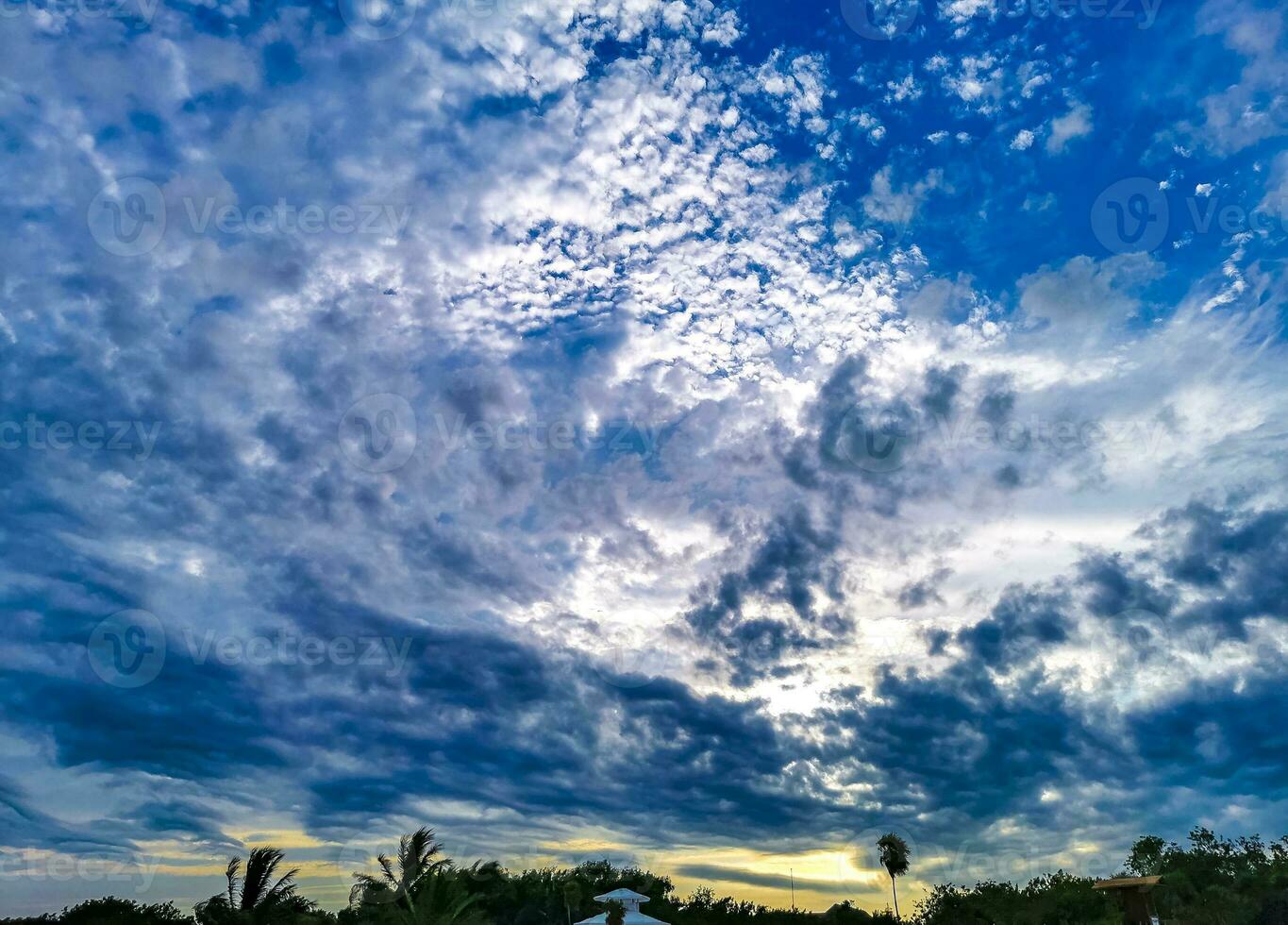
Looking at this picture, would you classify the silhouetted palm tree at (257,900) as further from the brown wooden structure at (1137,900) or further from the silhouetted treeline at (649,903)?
the brown wooden structure at (1137,900)

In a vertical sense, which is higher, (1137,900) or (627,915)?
(1137,900)

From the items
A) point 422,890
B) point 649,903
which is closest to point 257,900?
point 422,890

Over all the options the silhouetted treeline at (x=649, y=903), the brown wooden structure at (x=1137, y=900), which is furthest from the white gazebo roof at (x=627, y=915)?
the brown wooden structure at (x=1137, y=900)

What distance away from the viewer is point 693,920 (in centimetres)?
6038

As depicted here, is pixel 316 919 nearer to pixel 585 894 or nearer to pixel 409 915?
pixel 409 915

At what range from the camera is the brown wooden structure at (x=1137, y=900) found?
46531 mm

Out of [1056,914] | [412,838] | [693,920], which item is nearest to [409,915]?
[412,838]

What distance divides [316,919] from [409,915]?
413 cm

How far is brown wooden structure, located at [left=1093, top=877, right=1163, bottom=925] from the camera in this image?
153 ft

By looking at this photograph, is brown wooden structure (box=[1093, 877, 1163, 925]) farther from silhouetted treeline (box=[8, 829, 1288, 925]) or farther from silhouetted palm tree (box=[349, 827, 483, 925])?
silhouetted palm tree (box=[349, 827, 483, 925])

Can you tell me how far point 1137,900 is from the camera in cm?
4703

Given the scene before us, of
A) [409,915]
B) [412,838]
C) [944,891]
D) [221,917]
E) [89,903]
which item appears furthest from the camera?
[944,891]

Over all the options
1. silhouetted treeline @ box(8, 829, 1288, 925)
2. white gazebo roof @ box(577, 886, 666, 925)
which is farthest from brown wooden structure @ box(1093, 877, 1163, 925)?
white gazebo roof @ box(577, 886, 666, 925)

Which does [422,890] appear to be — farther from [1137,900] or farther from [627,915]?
[1137,900]
